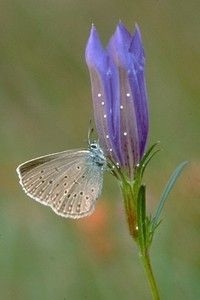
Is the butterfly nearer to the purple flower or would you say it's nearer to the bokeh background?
the purple flower

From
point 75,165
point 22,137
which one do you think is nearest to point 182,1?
point 22,137

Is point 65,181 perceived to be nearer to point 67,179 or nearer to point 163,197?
point 67,179

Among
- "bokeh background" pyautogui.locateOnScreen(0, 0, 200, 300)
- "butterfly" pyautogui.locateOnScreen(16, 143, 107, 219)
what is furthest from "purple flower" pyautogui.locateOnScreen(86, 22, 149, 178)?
"bokeh background" pyautogui.locateOnScreen(0, 0, 200, 300)

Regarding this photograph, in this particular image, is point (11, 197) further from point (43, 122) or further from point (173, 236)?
point (173, 236)

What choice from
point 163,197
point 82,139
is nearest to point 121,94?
point 163,197

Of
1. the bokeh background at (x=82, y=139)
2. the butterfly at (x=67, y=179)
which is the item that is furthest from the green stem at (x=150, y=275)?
the bokeh background at (x=82, y=139)

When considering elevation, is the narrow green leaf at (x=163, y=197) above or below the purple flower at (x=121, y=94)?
below

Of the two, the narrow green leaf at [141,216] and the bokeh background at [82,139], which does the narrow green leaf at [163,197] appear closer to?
the narrow green leaf at [141,216]
